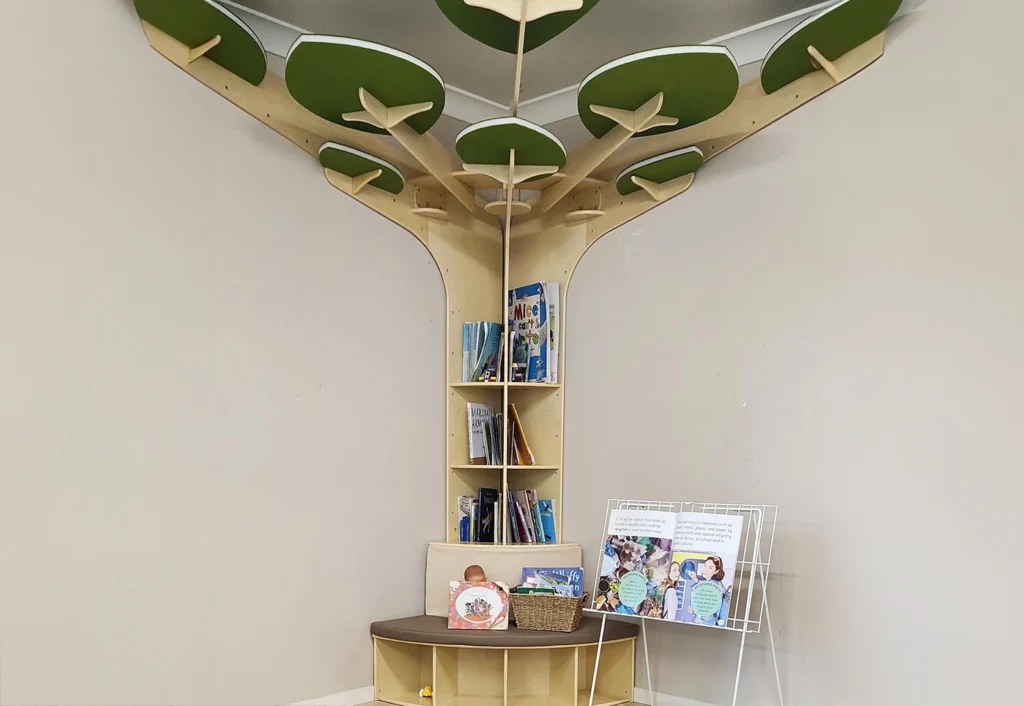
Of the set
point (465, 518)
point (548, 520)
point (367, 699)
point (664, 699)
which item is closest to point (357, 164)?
point (465, 518)

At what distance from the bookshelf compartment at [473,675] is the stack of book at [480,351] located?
1061mm

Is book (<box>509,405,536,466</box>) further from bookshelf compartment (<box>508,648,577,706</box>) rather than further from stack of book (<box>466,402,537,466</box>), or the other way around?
bookshelf compartment (<box>508,648,577,706</box>)

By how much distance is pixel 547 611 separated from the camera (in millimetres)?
2701

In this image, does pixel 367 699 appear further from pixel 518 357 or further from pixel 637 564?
pixel 518 357

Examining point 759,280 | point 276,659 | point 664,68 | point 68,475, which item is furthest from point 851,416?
point 68,475

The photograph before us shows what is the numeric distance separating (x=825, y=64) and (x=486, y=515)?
2.06 metres

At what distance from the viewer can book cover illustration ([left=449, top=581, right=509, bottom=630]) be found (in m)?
2.73

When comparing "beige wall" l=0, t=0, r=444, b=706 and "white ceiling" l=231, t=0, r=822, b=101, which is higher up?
"white ceiling" l=231, t=0, r=822, b=101

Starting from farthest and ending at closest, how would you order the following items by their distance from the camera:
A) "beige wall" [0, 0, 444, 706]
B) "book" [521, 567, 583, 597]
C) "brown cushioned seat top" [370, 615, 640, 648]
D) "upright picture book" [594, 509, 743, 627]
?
"book" [521, 567, 583, 597] → "brown cushioned seat top" [370, 615, 640, 648] → "upright picture book" [594, 509, 743, 627] → "beige wall" [0, 0, 444, 706]

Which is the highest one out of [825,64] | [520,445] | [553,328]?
[825,64]

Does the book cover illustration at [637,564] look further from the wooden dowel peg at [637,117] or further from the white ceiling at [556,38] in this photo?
the white ceiling at [556,38]

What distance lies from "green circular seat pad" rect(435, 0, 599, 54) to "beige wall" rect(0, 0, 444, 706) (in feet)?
2.77

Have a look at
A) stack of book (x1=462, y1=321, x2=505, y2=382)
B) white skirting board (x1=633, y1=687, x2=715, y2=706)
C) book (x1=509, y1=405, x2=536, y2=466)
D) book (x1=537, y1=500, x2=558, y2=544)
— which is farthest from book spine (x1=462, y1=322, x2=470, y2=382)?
white skirting board (x1=633, y1=687, x2=715, y2=706)

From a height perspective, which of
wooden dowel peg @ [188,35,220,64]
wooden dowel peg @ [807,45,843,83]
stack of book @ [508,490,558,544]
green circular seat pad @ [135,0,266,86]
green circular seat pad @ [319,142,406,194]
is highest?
green circular seat pad @ [135,0,266,86]
